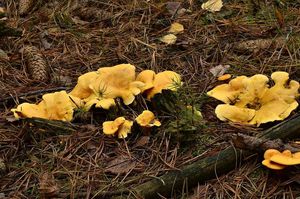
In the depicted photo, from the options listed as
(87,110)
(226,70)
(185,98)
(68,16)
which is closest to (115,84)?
(87,110)

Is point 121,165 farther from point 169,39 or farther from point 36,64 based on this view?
point 169,39

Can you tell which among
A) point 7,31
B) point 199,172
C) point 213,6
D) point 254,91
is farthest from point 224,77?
point 7,31

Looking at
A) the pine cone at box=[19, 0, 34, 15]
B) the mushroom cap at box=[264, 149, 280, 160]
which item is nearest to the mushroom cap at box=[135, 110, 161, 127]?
the mushroom cap at box=[264, 149, 280, 160]

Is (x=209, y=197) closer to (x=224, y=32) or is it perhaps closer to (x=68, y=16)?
(x=224, y=32)

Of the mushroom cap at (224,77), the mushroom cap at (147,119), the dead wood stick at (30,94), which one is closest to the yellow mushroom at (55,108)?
the dead wood stick at (30,94)

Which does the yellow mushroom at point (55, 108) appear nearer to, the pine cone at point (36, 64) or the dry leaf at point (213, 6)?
the pine cone at point (36, 64)

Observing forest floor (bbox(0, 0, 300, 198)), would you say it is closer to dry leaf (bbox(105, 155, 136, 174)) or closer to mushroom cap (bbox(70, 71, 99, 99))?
dry leaf (bbox(105, 155, 136, 174))
